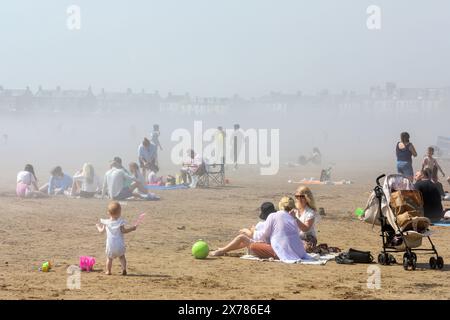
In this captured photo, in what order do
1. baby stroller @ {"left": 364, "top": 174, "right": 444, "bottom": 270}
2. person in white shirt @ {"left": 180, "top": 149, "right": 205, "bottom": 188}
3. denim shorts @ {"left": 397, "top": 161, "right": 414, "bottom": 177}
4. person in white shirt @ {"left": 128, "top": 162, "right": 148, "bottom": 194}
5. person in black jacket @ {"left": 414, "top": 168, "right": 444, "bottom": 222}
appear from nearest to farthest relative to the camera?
1. baby stroller @ {"left": 364, "top": 174, "right": 444, "bottom": 270}
2. person in black jacket @ {"left": 414, "top": 168, "right": 444, "bottom": 222}
3. denim shorts @ {"left": 397, "top": 161, "right": 414, "bottom": 177}
4. person in white shirt @ {"left": 128, "top": 162, "right": 148, "bottom": 194}
5. person in white shirt @ {"left": 180, "top": 149, "right": 205, "bottom": 188}

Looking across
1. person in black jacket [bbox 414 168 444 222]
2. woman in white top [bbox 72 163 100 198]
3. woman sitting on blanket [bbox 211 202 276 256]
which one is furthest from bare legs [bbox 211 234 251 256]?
woman in white top [bbox 72 163 100 198]

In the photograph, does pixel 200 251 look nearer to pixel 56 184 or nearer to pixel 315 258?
pixel 315 258

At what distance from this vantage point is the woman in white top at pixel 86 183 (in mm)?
22938

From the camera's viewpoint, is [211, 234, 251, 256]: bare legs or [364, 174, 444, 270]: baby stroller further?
[211, 234, 251, 256]: bare legs

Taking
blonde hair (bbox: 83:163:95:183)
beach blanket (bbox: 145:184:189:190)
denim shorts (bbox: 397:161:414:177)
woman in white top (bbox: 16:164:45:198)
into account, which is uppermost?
denim shorts (bbox: 397:161:414:177)

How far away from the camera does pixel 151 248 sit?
14180 mm

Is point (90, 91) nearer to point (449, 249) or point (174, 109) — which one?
point (174, 109)

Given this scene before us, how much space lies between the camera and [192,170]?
89.3 ft

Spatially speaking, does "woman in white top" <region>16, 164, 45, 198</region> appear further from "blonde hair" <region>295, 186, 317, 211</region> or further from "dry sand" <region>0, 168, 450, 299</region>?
"blonde hair" <region>295, 186, 317, 211</region>

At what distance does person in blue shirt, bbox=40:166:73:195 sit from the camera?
23797 millimetres

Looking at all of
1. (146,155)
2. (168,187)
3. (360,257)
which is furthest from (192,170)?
(360,257)

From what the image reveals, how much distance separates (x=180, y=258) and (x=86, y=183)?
10566mm

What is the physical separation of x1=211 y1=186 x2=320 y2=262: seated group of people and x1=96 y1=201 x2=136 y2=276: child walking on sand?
86.6 inches
